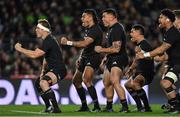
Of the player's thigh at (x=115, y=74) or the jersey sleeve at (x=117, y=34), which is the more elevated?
the jersey sleeve at (x=117, y=34)

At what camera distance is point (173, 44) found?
51.2 feet

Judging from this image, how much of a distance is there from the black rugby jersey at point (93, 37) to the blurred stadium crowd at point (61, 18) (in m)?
6.79

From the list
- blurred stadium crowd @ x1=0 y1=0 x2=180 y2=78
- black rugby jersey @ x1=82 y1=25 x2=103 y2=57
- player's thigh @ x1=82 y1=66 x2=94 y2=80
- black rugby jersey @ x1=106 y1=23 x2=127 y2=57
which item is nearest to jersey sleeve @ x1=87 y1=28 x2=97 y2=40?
black rugby jersey @ x1=82 y1=25 x2=103 y2=57

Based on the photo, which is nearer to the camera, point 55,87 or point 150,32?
point 55,87

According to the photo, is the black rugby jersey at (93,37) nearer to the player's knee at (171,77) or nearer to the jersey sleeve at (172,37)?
the jersey sleeve at (172,37)

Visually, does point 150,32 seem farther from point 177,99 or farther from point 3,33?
point 177,99

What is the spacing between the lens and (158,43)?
24.7 m

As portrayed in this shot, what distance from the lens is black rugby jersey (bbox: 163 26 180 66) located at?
15422mm

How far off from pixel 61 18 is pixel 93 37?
10.6 metres

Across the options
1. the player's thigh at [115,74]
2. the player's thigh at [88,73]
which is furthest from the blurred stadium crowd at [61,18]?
the player's thigh at [115,74]

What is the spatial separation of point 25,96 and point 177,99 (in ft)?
23.3

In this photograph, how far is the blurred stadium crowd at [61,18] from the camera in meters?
23.8

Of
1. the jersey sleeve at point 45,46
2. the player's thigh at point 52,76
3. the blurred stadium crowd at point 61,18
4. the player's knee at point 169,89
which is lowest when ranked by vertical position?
the player's knee at point 169,89

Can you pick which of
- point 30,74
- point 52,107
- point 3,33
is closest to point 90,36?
point 52,107
